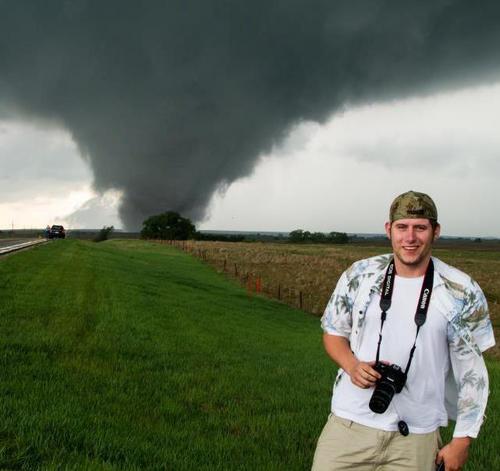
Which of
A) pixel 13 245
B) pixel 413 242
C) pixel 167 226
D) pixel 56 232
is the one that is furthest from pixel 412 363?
pixel 167 226

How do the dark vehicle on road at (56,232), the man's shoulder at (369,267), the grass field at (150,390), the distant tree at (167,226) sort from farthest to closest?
the distant tree at (167,226) → the dark vehicle on road at (56,232) → the grass field at (150,390) → the man's shoulder at (369,267)

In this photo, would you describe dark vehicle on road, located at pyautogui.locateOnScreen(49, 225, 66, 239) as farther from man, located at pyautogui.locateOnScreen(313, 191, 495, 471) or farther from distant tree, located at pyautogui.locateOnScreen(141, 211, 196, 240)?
distant tree, located at pyautogui.locateOnScreen(141, 211, 196, 240)

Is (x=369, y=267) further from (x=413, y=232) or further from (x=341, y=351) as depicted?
(x=341, y=351)

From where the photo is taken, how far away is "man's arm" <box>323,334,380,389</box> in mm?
3098

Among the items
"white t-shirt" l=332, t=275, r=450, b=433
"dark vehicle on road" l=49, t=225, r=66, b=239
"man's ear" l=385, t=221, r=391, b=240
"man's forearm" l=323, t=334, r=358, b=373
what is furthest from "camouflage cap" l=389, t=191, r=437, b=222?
"dark vehicle on road" l=49, t=225, r=66, b=239

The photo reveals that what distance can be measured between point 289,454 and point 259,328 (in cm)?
1298

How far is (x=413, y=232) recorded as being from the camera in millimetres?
3264

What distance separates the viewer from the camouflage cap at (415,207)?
3277 mm

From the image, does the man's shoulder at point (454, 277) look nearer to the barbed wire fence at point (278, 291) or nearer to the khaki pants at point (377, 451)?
the khaki pants at point (377, 451)

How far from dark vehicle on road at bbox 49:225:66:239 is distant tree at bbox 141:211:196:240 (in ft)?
292

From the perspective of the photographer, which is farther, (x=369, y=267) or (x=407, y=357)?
(x=369, y=267)

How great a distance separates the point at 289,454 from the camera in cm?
615

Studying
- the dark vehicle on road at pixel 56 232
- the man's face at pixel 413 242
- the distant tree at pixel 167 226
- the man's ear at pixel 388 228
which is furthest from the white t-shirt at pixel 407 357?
the distant tree at pixel 167 226

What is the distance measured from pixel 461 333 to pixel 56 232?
3000 inches
